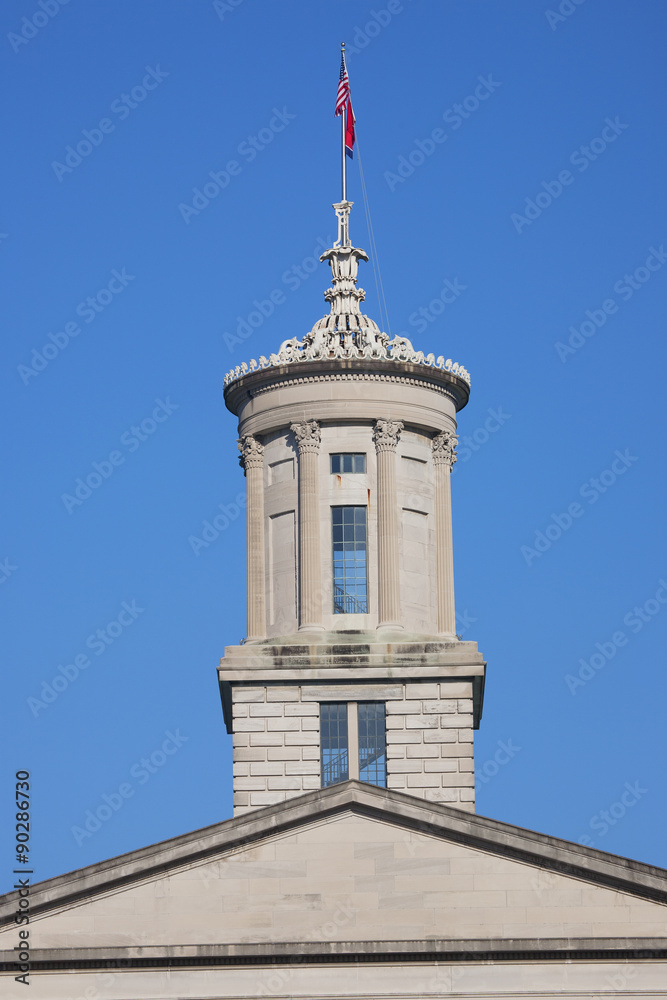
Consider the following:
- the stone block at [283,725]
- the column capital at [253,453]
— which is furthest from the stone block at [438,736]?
the column capital at [253,453]

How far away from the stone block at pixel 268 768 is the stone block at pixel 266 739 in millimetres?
521

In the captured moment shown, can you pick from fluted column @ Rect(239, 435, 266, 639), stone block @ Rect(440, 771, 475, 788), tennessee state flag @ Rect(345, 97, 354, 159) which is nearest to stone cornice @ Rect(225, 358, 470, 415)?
fluted column @ Rect(239, 435, 266, 639)

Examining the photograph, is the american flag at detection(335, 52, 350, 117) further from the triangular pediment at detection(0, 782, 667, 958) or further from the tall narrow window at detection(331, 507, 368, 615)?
the triangular pediment at detection(0, 782, 667, 958)

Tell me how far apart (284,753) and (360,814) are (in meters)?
8.05

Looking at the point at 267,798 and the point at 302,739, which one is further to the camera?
the point at 302,739

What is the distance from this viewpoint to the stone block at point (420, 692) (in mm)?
56000

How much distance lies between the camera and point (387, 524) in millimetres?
57875

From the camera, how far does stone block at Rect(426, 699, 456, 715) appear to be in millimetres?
55969

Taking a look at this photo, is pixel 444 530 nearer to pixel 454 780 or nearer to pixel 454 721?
pixel 454 721

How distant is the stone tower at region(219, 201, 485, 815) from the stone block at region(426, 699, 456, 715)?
41 mm

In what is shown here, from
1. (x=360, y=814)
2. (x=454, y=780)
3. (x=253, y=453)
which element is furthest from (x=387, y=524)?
(x=360, y=814)

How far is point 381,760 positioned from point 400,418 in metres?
10.7

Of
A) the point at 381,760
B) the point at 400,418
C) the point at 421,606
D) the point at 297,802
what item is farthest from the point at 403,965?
the point at 400,418

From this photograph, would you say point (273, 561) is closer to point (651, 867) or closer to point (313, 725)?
point (313, 725)
